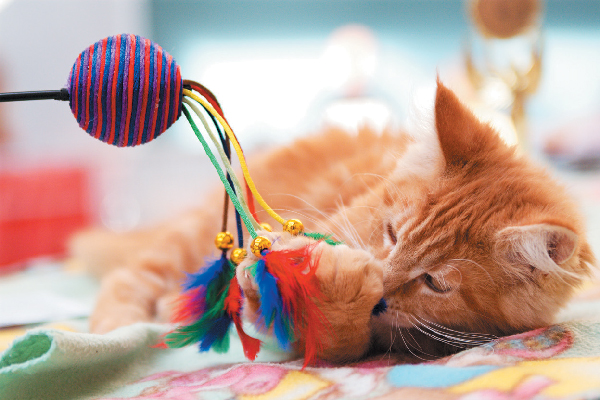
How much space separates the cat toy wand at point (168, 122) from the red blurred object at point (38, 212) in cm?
240

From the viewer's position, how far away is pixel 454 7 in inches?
206

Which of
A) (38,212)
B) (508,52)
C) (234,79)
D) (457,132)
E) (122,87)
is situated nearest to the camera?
(122,87)

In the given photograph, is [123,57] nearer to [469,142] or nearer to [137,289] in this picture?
[469,142]

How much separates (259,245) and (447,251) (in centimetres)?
35

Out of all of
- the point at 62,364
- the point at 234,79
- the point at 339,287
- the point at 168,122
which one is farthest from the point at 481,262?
the point at 234,79

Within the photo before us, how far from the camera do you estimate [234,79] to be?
515 centimetres

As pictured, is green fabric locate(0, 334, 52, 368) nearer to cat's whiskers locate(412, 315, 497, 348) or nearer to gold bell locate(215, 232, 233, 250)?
gold bell locate(215, 232, 233, 250)

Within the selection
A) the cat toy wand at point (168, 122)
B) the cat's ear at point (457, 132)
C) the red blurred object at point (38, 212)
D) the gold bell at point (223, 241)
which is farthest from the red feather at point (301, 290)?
the red blurred object at point (38, 212)

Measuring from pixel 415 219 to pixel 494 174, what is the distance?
18cm

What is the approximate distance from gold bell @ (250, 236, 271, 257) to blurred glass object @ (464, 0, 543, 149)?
1640 mm

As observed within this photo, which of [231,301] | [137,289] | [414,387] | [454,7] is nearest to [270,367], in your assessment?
[231,301]

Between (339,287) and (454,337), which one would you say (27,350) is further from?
(454,337)

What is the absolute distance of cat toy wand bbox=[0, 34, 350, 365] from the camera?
647 millimetres

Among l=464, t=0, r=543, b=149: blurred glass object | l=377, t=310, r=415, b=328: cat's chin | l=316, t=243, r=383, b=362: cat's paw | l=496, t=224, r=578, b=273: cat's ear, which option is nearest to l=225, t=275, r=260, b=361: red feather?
l=316, t=243, r=383, b=362: cat's paw
